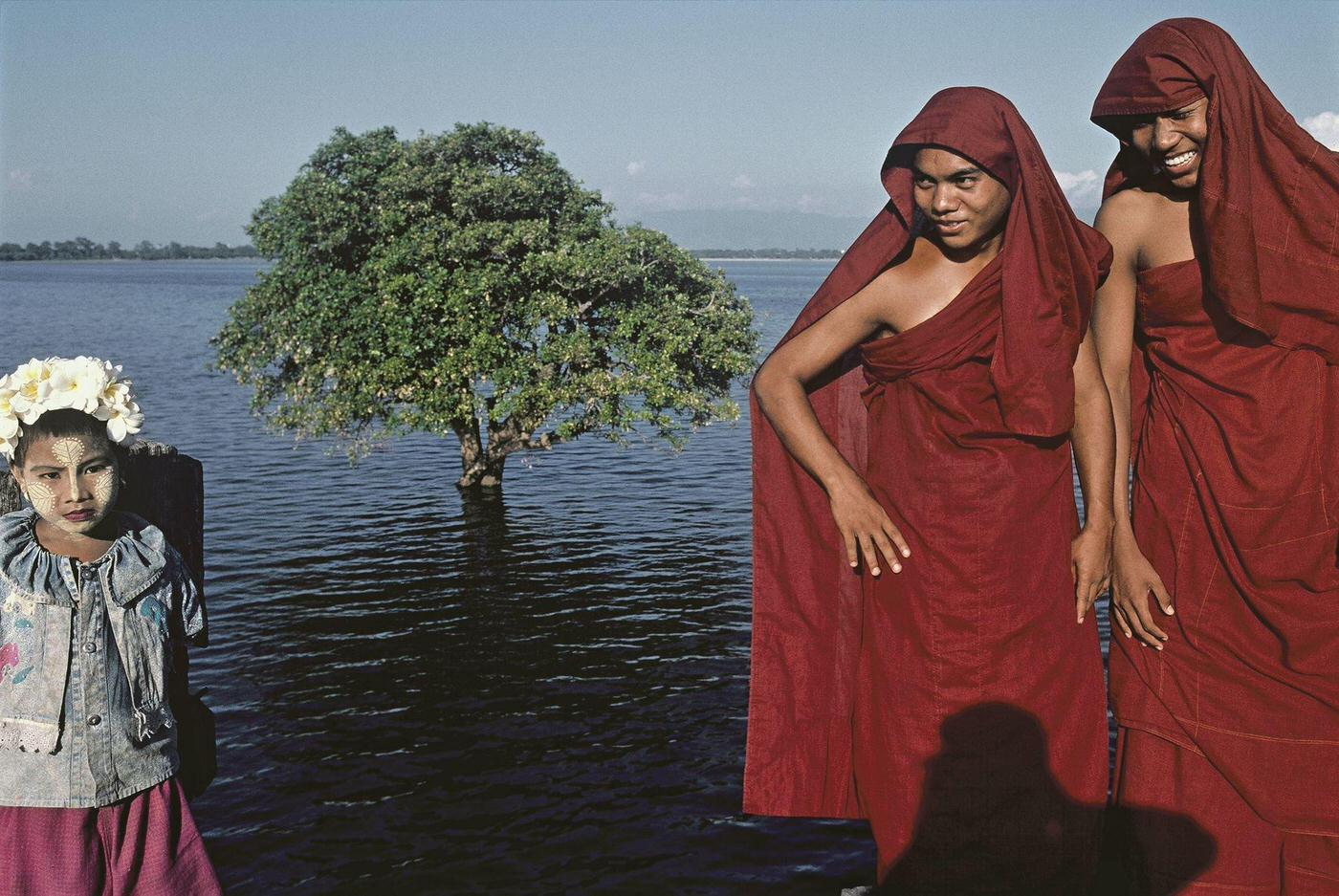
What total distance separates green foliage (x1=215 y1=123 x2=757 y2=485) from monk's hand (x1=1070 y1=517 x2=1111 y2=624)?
18.4 meters

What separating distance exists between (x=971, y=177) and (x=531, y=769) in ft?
39.4

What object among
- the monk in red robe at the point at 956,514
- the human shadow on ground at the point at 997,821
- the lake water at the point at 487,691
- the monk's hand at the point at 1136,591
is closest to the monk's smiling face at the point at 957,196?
the monk in red robe at the point at 956,514

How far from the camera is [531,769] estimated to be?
14.6 meters

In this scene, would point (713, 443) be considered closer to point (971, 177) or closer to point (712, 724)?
point (712, 724)

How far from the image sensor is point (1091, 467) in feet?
13.8

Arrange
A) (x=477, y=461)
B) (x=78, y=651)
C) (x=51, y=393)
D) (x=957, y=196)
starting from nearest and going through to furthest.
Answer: (x=957, y=196)
(x=51, y=393)
(x=78, y=651)
(x=477, y=461)

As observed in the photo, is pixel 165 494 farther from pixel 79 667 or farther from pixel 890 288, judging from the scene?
pixel 890 288

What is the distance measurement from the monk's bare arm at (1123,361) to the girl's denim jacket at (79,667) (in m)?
3.62

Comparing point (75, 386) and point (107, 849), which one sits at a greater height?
point (75, 386)

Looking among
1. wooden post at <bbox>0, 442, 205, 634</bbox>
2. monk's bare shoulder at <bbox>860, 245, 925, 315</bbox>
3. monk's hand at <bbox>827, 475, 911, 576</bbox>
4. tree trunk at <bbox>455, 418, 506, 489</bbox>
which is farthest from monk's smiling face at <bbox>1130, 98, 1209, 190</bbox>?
tree trunk at <bbox>455, 418, 506, 489</bbox>

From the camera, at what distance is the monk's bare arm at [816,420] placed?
4180mm

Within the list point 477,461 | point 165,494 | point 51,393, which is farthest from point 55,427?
point 477,461

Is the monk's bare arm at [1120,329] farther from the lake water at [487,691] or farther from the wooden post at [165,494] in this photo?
the lake water at [487,691]

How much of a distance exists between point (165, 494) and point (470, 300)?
1767 cm
